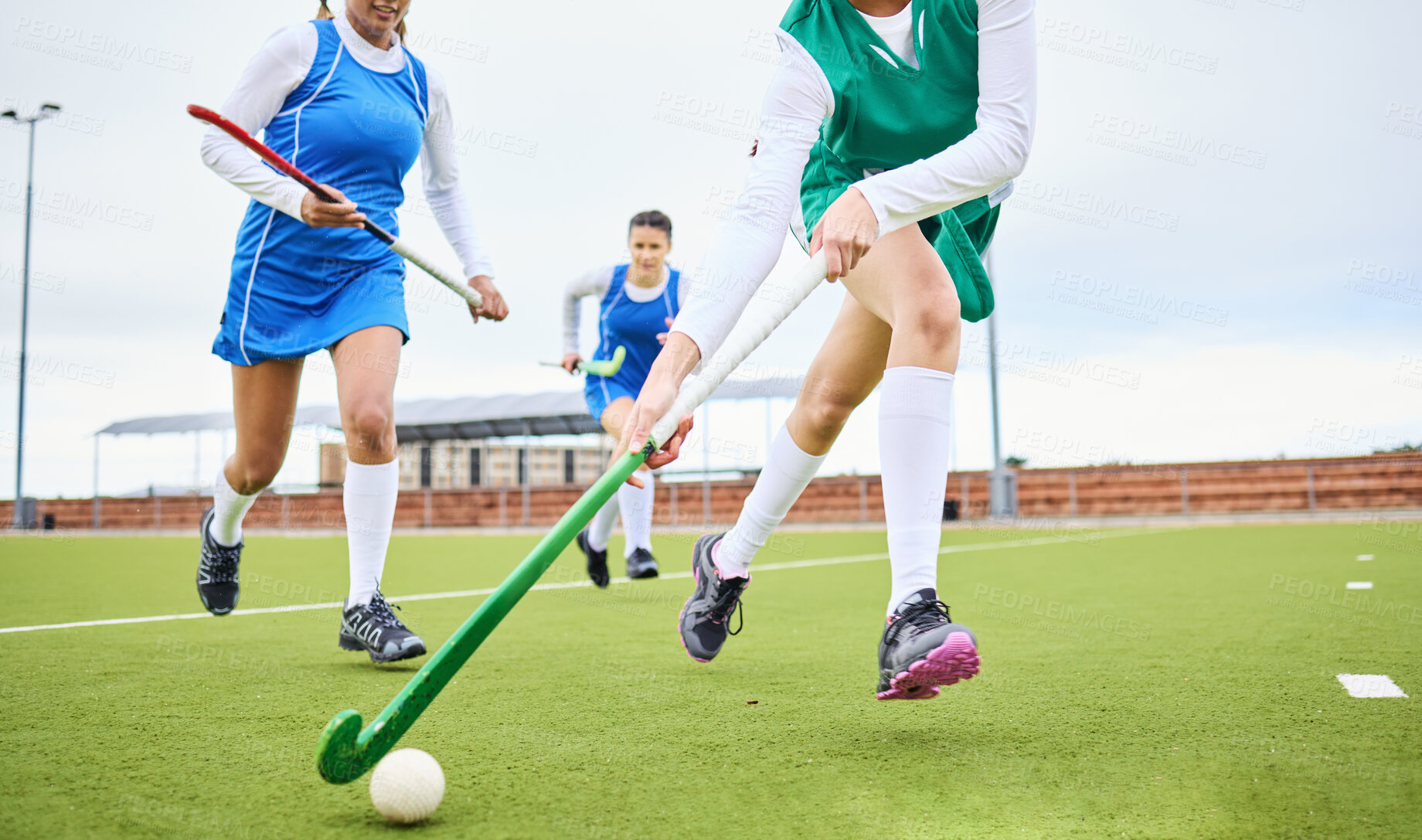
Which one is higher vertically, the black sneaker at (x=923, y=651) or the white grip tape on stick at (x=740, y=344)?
the white grip tape on stick at (x=740, y=344)

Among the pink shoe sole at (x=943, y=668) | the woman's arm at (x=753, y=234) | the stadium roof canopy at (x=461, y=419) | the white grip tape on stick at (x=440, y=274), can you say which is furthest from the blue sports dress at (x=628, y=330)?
the stadium roof canopy at (x=461, y=419)

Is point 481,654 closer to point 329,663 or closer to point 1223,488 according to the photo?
point 329,663

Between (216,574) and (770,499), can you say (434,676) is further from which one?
(216,574)

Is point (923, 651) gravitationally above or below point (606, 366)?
below

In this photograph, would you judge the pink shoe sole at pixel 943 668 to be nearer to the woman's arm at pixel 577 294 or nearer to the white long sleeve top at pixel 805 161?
the white long sleeve top at pixel 805 161

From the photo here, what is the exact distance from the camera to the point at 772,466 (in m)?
2.82

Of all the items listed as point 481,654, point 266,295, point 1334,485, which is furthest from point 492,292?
point 1334,485

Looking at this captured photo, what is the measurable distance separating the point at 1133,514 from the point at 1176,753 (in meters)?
21.9

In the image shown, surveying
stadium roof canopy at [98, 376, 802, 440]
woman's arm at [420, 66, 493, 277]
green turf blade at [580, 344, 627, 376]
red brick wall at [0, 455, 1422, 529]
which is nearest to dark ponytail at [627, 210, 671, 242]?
green turf blade at [580, 344, 627, 376]

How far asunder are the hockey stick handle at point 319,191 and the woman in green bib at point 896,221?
4.54 feet

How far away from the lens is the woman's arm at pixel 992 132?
7.09ft

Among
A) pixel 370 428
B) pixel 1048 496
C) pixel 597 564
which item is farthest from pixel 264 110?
pixel 1048 496

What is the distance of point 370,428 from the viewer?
3.17m

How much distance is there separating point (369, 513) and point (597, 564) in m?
2.63
